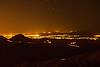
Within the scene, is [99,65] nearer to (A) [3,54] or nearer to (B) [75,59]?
(B) [75,59]

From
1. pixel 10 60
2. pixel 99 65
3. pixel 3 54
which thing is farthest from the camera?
pixel 3 54

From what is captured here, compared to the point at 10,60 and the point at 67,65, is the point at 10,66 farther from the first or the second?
the point at 67,65

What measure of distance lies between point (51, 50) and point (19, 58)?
3.51 meters

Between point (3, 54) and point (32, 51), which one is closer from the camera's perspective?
point (3, 54)

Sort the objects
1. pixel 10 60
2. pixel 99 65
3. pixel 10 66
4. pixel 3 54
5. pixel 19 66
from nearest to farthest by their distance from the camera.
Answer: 1. pixel 99 65
2. pixel 19 66
3. pixel 10 66
4. pixel 10 60
5. pixel 3 54

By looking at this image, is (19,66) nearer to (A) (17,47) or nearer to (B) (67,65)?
(B) (67,65)

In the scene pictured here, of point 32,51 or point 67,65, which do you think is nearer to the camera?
point 67,65

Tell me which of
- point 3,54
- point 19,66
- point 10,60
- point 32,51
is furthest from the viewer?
point 32,51

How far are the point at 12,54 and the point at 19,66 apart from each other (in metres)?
5.13

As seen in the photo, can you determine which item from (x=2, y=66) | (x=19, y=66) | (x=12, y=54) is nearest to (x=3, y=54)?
(x=12, y=54)

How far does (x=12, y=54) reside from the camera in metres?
19.4

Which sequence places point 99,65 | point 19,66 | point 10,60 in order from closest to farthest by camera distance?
point 99,65
point 19,66
point 10,60

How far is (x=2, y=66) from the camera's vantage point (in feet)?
51.2

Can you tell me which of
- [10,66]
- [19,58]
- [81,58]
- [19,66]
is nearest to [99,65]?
[81,58]
